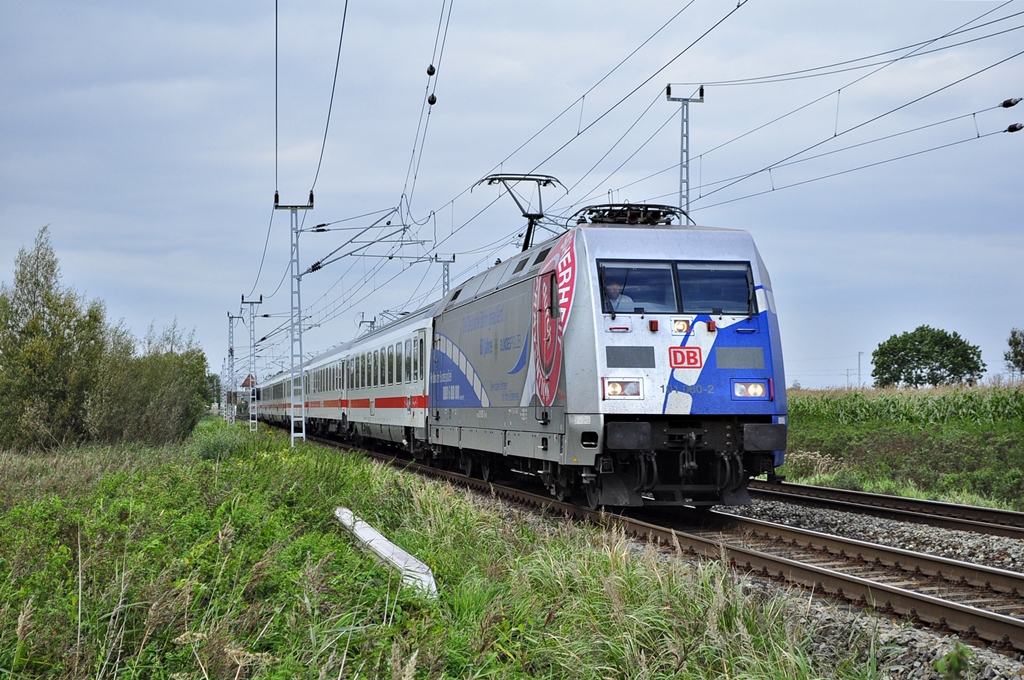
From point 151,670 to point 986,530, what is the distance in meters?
9.17

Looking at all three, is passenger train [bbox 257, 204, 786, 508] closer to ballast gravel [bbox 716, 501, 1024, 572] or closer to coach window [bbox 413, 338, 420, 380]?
ballast gravel [bbox 716, 501, 1024, 572]

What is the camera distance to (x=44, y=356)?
72.5ft

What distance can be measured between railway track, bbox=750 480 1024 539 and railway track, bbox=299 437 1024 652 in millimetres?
2267

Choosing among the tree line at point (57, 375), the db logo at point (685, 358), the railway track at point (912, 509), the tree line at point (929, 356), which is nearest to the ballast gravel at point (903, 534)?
the railway track at point (912, 509)

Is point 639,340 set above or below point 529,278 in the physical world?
below

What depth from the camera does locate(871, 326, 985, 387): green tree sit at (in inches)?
2657

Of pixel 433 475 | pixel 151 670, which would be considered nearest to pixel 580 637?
pixel 151 670

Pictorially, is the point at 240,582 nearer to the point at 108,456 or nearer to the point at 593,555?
the point at 593,555

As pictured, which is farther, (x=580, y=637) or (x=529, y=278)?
(x=529, y=278)

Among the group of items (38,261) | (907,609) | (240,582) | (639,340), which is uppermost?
(38,261)

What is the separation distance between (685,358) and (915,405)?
623 inches

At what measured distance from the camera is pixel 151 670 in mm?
4953

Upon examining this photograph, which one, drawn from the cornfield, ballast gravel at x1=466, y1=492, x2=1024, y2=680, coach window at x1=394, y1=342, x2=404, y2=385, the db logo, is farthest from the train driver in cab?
the cornfield

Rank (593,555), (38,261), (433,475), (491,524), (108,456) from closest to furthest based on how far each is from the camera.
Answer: (593,555) → (491,524) → (108,456) → (433,475) → (38,261)
